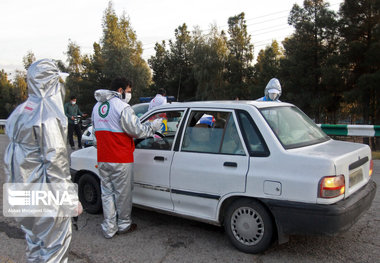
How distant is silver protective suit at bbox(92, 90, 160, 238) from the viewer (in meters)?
4.19

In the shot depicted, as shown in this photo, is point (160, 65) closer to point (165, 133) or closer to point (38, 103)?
point (165, 133)

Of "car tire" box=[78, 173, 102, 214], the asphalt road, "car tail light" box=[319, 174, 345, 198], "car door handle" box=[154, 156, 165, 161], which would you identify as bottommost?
the asphalt road

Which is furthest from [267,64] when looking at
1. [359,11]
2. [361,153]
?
[361,153]

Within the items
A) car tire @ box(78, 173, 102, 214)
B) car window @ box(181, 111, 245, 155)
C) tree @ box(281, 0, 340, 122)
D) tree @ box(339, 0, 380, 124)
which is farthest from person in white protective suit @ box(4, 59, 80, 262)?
tree @ box(281, 0, 340, 122)

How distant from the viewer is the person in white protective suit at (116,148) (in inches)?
165

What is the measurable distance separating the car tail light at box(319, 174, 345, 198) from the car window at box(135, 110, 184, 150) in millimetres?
1879

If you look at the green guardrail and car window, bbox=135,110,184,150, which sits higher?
car window, bbox=135,110,184,150

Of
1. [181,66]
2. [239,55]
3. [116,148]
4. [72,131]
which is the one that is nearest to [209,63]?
[239,55]

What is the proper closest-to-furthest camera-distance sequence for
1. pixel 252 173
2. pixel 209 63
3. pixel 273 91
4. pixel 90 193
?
pixel 252 173
pixel 90 193
pixel 273 91
pixel 209 63

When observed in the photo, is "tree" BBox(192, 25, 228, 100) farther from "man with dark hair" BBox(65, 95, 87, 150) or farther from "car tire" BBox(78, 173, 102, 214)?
"car tire" BBox(78, 173, 102, 214)

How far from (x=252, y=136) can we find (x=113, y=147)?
170 cm

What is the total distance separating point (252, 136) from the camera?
12.1 feet

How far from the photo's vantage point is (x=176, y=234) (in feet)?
14.1

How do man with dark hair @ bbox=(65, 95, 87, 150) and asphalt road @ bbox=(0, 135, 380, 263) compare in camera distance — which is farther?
man with dark hair @ bbox=(65, 95, 87, 150)
